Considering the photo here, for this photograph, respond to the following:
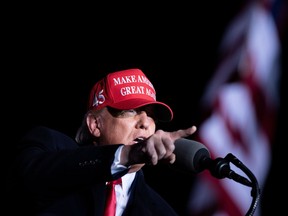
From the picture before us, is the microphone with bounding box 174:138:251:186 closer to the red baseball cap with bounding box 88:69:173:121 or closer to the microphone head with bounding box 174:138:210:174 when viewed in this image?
the microphone head with bounding box 174:138:210:174

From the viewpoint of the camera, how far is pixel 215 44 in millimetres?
2252

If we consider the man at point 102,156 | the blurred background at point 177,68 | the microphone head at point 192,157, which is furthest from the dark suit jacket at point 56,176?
the blurred background at point 177,68

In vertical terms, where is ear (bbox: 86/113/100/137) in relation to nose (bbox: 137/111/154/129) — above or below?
below

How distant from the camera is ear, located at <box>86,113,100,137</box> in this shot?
5.74 feet

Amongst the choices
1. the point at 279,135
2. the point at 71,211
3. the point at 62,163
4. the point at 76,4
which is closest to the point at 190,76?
the point at 279,135

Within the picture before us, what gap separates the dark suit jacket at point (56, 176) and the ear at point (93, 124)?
0.65 feet

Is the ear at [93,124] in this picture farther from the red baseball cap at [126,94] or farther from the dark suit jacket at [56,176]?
the dark suit jacket at [56,176]

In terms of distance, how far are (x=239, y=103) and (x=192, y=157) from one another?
1.22 meters

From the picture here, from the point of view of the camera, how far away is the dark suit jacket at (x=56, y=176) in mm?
1183

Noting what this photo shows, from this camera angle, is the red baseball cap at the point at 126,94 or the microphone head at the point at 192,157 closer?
the microphone head at the point at 192,157

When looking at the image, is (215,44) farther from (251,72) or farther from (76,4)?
(76,4)

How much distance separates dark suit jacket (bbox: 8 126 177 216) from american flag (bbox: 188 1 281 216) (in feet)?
2.83

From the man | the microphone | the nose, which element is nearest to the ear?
the man

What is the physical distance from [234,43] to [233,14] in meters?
0.12
